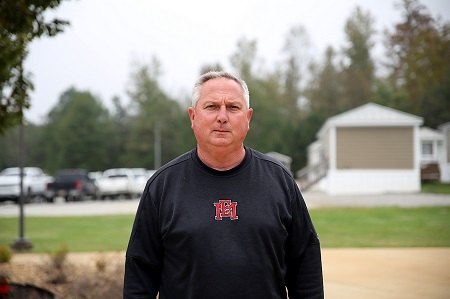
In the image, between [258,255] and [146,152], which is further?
[146,152]

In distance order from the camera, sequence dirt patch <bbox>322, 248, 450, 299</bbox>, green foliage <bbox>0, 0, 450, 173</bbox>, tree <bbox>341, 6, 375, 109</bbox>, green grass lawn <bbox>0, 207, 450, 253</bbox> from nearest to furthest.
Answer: dirt patch <bbox>322, 248, 450, 299</bbox> → green grass lawn <bbox>0, 207, 450, 253</bbox> → green foliage <bbox>0, 0, 450, 173</bbox> → tree <bbox>341, 6, 375, 109</bbox>

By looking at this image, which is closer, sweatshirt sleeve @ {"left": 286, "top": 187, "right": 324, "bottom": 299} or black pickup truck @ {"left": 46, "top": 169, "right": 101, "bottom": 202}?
sweatshirt sleeve @ {"left": 286, "top": 187, "right": 324, "bottom": 299}

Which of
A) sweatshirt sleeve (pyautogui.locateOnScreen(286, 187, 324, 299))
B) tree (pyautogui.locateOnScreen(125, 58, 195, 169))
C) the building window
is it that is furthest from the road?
tree (pyautogui.locateOnScreen(125, 58, 195, 169))

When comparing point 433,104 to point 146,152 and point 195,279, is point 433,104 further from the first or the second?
point 195,279

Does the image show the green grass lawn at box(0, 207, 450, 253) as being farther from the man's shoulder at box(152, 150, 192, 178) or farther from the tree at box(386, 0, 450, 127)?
the tree at box(386, 0, 450, 127)

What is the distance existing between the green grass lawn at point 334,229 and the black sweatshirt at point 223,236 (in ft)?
31.8

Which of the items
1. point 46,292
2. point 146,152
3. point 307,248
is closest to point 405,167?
point 46,292

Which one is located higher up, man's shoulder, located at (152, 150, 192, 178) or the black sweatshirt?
man's shoulder, located at (152, 150, 192, 178)

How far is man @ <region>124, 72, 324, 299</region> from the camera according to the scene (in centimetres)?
299

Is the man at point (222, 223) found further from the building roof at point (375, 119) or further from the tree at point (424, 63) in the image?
the tree at point (424, 63)

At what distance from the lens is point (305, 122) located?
200 ft

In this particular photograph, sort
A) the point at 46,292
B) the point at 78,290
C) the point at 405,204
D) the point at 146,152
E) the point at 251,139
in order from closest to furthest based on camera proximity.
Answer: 1. the point at 46,292
2. the point at 78,290
3. the point at 405,204
4. the point at 251,139
5. the point at 146,152

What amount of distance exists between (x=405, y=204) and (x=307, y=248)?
2292 centimetres

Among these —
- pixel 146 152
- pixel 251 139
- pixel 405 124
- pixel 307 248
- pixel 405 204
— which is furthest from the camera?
pixel 146 152
